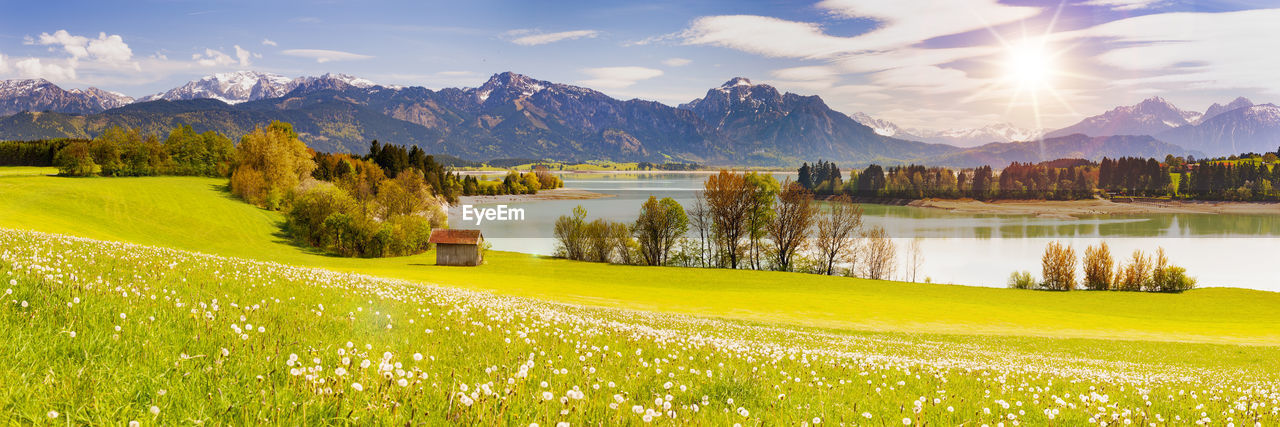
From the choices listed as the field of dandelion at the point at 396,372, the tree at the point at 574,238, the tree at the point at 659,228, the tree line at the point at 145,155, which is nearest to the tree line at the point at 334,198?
the tree line at the point at 145,155

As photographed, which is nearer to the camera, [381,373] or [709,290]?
[381,373]

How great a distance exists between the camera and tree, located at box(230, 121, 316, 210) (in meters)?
99.6

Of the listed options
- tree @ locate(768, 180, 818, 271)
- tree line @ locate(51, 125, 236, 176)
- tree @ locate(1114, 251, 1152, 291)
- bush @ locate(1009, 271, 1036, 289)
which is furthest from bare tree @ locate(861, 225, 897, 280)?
tree line @ locate(51, 125, 236, 176)

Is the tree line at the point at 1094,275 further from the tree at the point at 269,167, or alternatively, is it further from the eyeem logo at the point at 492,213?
the tree at the point at 269,167

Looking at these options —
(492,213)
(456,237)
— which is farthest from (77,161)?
(492,213)

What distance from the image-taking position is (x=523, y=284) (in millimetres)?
54875

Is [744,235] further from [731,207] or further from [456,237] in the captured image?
[456,237]

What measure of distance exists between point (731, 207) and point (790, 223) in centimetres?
832

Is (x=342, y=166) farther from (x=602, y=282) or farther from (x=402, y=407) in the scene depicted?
(x=402, y=407)

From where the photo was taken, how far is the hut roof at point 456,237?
2911 inches

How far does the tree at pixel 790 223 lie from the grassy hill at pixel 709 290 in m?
11.5

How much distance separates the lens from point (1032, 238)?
424ft

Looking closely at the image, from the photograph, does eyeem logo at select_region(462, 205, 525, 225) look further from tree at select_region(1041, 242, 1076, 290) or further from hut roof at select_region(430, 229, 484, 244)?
tree at select_region(1041, 242, 1076, 290)

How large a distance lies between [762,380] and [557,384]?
2.58m
